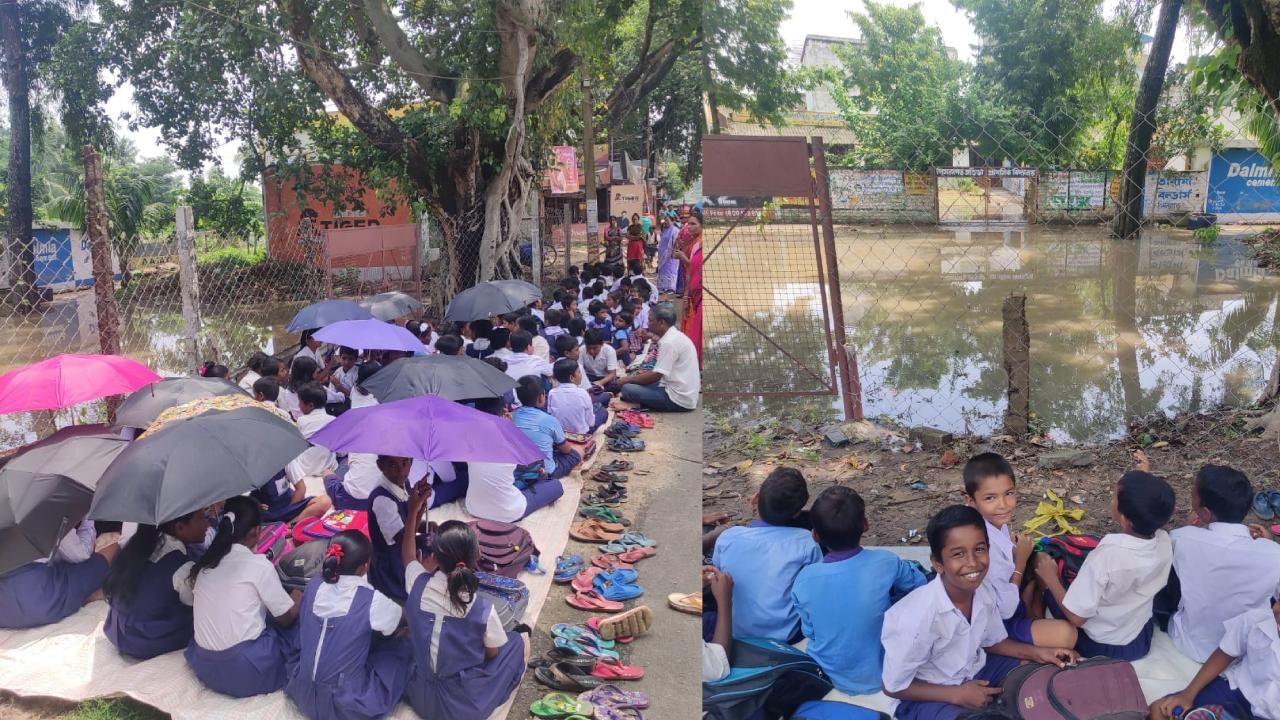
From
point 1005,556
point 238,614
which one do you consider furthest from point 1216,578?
point 238,614

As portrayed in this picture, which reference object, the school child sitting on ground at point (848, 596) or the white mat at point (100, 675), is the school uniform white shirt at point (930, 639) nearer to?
the school child sitting on ground at point (848, 596)

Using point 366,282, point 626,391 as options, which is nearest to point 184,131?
point 366,282

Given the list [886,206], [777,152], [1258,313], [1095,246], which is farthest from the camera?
[1095,246]

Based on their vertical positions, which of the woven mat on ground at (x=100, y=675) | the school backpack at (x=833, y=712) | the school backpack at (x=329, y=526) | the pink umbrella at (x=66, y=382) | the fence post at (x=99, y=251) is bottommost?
the woven mat on ground at (x=100, y=675)

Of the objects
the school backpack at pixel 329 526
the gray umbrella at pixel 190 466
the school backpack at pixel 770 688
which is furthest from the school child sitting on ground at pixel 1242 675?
the school backpack at pixel 329 526

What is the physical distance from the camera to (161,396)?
4758 mm

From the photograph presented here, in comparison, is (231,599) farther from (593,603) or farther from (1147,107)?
(1147,107)

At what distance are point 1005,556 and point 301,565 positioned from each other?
2.92 metres

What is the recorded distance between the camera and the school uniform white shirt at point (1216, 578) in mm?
3008

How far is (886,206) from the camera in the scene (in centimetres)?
584

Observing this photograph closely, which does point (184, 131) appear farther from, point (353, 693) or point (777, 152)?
point (353, 693)

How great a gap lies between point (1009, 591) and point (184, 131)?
14.0 meters

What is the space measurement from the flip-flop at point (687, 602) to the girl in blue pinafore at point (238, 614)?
173 centimetres

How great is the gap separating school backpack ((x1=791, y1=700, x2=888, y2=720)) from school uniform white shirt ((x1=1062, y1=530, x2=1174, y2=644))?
2.63ft
